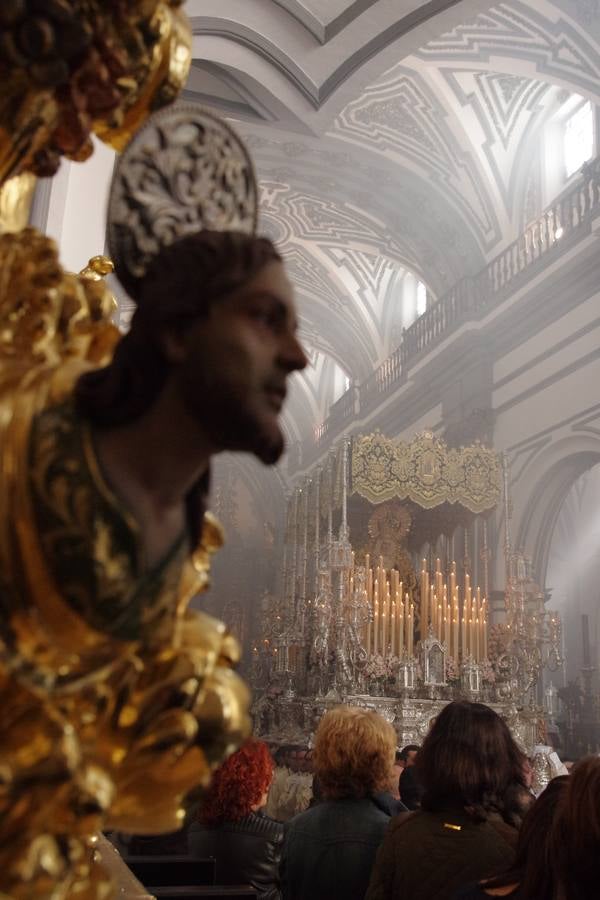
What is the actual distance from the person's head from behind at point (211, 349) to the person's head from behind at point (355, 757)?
2.03 meters

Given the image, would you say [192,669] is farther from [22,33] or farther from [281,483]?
[281,483]

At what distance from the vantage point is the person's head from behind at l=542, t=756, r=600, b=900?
1.38 m

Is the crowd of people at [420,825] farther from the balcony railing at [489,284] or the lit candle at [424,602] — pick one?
the balcony railing at [489,284]

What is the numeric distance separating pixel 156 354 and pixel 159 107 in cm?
21

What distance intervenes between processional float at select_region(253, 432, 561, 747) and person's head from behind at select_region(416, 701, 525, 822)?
6.18 m

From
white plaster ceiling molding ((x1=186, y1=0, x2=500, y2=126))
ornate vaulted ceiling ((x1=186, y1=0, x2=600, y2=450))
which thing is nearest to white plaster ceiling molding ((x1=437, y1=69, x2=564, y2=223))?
ornate vaulted ceiling ((x1=186, y1=0, x2=600, y2=450))

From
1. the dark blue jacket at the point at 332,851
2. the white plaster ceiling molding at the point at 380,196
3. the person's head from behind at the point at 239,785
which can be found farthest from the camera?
the white plaster ceiling molding at the point at 380,196

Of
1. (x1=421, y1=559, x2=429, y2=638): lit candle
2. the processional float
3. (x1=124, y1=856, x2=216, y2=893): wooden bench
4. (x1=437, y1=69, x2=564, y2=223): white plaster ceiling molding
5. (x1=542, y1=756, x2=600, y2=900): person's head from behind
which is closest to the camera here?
(x1=542, y1=756, x2=600, y2=900): person's head from behind

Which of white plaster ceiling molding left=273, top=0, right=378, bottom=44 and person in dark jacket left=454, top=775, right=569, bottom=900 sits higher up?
white plaster ceiling molding left=273, top=0, right=378, bottom=44

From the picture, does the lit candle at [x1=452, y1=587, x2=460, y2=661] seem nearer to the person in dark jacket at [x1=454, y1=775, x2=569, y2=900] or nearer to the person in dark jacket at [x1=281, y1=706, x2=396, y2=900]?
the person in dark jacket at [x1=281, y1=706, x2=396, y2=900]

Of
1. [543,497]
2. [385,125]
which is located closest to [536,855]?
[543,497]

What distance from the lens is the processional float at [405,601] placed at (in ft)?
26.8

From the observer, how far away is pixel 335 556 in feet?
27.8

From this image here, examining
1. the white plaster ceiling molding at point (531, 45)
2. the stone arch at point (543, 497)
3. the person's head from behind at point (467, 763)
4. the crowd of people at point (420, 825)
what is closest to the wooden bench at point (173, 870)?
the crowd of people at point (420, 825)
